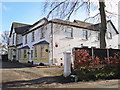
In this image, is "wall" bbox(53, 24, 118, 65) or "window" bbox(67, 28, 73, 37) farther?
"window" bbox(67, 28, 73, 37)

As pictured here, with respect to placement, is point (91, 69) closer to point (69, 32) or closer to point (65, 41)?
point (65, 41)

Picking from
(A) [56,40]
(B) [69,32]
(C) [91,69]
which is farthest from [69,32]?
(C) [91,69]

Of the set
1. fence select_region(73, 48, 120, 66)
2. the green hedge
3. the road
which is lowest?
the road

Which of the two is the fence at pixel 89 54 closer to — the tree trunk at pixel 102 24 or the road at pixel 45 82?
the tree trunk at pixel 102 24

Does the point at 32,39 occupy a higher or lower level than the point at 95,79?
higher

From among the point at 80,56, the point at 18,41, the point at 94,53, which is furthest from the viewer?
the point at 18,41

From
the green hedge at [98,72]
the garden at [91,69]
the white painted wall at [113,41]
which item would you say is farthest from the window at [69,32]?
the green hedge at [98,72]

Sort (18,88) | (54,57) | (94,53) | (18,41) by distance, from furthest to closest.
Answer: (18,41) → (54,57) → (94,53) → (18,88)

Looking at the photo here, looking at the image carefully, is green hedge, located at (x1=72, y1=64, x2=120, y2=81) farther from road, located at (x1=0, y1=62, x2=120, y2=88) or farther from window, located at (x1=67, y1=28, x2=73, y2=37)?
window, located at (x1=67, y1=28, x2=73, y2=37)

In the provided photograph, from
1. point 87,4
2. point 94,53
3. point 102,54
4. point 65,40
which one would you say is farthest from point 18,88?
point 65,40

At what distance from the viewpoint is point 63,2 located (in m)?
12.2

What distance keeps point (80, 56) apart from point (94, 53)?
2.20m

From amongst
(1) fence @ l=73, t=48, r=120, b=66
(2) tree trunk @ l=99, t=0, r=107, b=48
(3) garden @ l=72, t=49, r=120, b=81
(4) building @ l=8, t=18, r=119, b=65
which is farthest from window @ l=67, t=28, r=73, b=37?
(3) garden @ l=72, t=49, r=120, b=81

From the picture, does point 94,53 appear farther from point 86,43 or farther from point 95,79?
point 86,43
